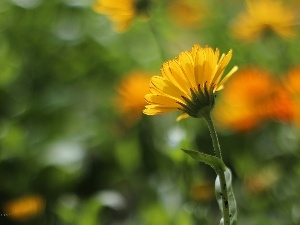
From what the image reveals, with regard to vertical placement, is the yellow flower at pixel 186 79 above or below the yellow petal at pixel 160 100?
above

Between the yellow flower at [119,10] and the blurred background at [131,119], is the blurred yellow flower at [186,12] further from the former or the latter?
the yellow flower at [119,10]

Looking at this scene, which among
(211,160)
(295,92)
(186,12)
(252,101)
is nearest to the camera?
(211,160)

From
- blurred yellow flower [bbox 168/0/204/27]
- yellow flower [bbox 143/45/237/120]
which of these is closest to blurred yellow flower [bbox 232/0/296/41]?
blurred yellow flower [bbox 168/0/204/27]

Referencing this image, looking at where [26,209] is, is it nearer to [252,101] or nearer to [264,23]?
[252,101]

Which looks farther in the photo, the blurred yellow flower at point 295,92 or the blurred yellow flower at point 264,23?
the blurred yellow flower at point 264,23

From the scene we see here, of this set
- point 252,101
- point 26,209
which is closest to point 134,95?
point 252,101

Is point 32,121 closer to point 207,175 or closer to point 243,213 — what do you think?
point 207,175

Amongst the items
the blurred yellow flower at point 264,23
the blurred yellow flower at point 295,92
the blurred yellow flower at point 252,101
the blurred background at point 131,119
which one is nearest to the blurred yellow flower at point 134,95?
the blurred background at point 131,119

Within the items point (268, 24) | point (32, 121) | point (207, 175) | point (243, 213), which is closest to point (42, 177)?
point (32, 121)
